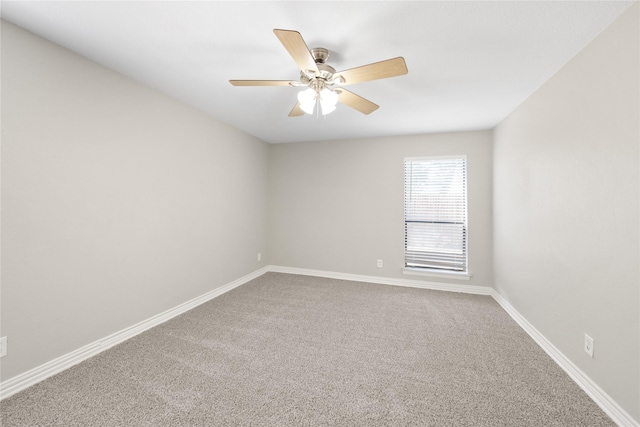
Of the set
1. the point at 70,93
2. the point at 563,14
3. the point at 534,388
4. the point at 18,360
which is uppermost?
the point at 563,14

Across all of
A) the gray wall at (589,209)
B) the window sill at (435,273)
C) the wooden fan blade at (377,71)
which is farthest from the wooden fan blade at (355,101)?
the window sill at (435,273)

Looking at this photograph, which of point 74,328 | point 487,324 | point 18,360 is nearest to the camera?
point 18,360

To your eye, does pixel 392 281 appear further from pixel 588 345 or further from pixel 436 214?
pixel 588 345

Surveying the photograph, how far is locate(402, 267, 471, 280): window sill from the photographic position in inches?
153

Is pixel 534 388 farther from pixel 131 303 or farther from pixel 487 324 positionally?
pixel 131 303

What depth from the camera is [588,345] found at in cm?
181

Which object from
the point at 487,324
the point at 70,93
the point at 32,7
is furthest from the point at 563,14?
the point at 70,93

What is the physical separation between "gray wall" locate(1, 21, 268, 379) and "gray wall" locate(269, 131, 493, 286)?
5.30 ft

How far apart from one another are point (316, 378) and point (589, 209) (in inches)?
87.2

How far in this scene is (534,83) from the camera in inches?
92.7

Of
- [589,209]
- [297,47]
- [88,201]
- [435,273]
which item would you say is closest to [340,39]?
[297,47]

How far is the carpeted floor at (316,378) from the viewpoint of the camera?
1.58 meters

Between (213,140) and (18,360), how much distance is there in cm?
265

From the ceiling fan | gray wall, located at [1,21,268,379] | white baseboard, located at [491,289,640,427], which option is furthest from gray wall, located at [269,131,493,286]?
the ceiling fan
